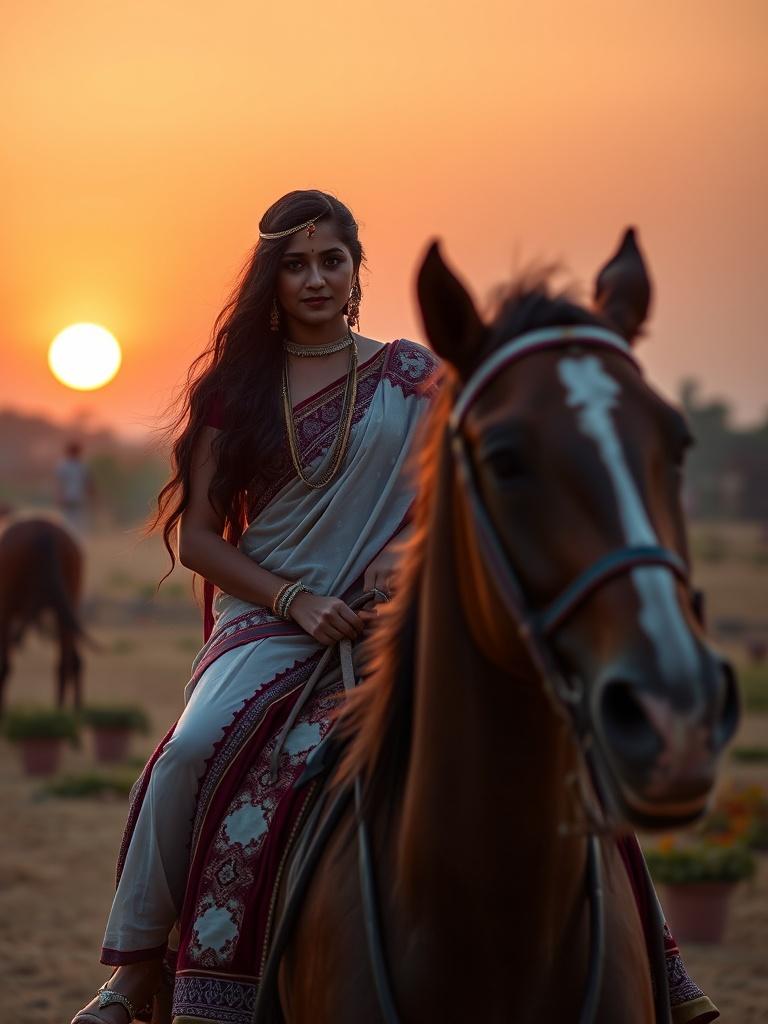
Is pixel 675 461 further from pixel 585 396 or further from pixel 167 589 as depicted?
pixel 167 589

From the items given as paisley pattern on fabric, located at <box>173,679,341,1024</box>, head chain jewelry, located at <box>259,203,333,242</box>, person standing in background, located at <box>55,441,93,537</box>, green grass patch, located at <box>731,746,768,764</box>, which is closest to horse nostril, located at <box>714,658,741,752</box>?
paisley pattern on fabric, located at <box>173,679,341,1024</box>

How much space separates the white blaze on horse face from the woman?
1.15 meters

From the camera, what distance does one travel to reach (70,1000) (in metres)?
6.19

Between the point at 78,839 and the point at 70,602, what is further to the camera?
the point at 70,602

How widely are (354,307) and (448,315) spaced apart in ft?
4.81

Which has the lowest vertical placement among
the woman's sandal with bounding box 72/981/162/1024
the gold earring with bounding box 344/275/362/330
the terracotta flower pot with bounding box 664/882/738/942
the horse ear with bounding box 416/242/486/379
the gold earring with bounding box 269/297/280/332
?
the terracotta flower pot with bounding box 664/882/738/942

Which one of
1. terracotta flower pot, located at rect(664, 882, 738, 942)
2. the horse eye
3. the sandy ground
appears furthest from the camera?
terracotta flower pot, located at rect(664, 882, 738, 942)

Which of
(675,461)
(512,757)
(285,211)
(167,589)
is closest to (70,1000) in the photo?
(285,211)

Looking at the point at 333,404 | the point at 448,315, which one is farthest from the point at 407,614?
the point at 333,404

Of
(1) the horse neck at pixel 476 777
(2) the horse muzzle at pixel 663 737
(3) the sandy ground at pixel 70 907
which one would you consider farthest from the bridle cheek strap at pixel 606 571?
(3) the sandy ground at pixel 70 907

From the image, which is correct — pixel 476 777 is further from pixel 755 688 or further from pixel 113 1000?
pixel 755 688

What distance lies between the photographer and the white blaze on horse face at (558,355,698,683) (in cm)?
168

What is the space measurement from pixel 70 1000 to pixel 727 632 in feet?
73.4

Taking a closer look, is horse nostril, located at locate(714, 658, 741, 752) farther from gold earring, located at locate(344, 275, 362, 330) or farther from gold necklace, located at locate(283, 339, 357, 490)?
gold earring, located at locate(344, 275, 362, 330)
